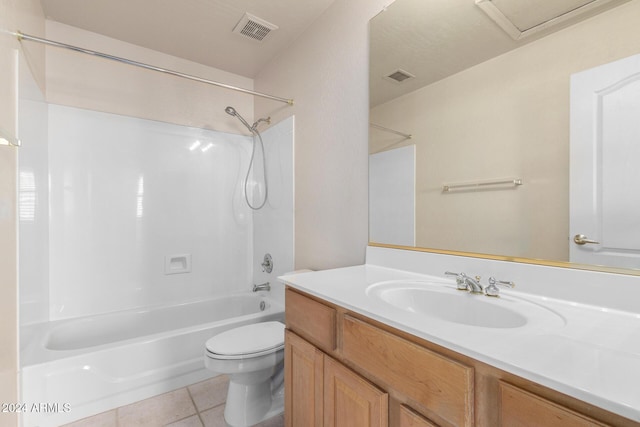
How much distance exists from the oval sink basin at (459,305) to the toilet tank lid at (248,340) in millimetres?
783

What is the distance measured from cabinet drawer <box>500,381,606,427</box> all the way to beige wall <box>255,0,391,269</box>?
1038mm

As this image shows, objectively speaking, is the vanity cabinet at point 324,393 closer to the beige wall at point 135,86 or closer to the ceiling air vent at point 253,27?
the ceiling air vent at point 253,27

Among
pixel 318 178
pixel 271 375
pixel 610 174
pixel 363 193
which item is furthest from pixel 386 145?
pixel 271 375

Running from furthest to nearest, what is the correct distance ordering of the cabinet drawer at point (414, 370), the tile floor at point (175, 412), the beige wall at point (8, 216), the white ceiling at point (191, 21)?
the white ceiling at point (191, 21), the tile floor at point (175, 412), the beige wall at point (8, 216), the cabinet drawer at point (414, 370)

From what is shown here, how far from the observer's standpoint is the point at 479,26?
3.73ft

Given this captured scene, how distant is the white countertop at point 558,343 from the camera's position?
0.45m

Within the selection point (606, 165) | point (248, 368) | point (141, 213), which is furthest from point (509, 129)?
point (141, 213)

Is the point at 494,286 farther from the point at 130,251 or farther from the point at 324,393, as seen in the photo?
the point at 130,251

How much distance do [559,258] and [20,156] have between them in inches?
91.0

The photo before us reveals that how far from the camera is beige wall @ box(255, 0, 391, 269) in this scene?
1.59m

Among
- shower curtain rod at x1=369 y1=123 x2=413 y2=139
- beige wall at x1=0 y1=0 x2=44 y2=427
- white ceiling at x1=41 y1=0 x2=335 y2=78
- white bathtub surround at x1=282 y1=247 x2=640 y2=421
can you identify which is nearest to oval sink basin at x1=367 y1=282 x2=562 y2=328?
white bathtub surround at x1=282 y1=247 x2=640 y2=421

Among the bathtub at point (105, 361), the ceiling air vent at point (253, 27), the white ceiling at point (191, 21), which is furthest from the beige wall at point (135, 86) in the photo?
the bathtub at point (105, 361)

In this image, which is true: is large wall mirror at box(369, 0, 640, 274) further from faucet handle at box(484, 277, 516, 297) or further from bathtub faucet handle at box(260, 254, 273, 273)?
bathtub faucet handle at box(260, 254, 273, 273)

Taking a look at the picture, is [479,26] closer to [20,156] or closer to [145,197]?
[20,156]
